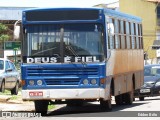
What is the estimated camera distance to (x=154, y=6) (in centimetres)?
9100

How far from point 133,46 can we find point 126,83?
2.03 meters

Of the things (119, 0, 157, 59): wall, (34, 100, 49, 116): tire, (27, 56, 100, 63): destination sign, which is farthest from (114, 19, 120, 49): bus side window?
(119, 0, 157, 59): wall

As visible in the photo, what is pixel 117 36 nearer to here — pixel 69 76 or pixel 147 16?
pixel 69 76

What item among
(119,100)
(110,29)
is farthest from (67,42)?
(119,100)

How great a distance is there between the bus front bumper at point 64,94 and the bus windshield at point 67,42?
2.84 feet

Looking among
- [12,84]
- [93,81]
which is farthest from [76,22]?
[12,84]

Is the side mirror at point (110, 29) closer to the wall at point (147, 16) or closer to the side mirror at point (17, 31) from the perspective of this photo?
the side mirror at point (17, 31)

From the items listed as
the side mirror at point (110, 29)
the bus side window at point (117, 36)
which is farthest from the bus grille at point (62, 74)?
the bus side window at point (117, 36)

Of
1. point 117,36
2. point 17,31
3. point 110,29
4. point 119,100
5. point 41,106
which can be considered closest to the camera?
point 17,31

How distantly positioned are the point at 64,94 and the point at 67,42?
146 centimetres

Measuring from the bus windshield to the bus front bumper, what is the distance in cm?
86

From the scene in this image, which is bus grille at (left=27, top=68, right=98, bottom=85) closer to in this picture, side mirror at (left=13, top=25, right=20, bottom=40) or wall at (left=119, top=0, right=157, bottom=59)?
side mirror at (left=13, top=25, right=20, bottom=40)

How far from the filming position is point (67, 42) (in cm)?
1834

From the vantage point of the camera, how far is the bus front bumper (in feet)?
59.8
